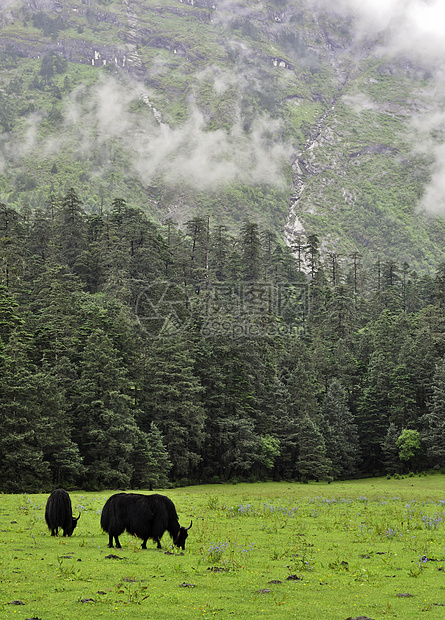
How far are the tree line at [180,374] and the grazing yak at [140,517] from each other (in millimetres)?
30520

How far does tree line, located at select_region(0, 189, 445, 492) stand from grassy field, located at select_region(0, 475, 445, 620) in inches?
1094

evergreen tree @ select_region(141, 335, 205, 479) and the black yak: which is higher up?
evergreen tree @ select_region(141, 335, 205, 479)

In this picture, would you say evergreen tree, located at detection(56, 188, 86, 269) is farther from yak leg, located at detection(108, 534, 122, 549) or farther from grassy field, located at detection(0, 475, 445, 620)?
yak leg, located at detection(108, 534, 122, 549)

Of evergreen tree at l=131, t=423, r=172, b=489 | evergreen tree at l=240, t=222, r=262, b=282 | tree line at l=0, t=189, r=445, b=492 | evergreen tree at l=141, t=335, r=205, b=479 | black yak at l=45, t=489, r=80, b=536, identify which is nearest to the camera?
black yak at l=45, t=489, r=80, b=536

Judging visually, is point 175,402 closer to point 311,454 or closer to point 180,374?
point 180,374

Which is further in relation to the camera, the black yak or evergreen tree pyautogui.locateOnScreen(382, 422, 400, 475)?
evergreen tree pyautogui.locateOnScreen(382, 422, 400, 475)

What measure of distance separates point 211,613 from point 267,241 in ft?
447

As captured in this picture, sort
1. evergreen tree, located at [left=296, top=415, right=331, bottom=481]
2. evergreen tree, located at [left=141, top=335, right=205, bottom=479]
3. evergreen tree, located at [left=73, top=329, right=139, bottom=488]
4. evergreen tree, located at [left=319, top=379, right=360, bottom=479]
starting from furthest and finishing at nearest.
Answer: evergreen tree, located at [left=319, top=379, right=360, bottom=479] < evergreen tree, located at [left=296, top=415, right=331, bottom=481] < evergreen tree, located at [left=141, top=335, right=205, bottom=479] < evergreen tree, located at [left=73, top=329, right=139, bottom=488]

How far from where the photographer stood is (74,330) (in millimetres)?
67500

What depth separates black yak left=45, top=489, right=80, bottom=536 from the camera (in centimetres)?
2075

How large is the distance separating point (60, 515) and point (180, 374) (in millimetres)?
44170

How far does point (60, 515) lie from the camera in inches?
828

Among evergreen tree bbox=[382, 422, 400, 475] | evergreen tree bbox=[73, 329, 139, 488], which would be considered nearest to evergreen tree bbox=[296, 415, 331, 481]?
evergreen tree bbox=[382, 422, 400, 475]

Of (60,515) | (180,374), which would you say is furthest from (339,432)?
(60,515)
